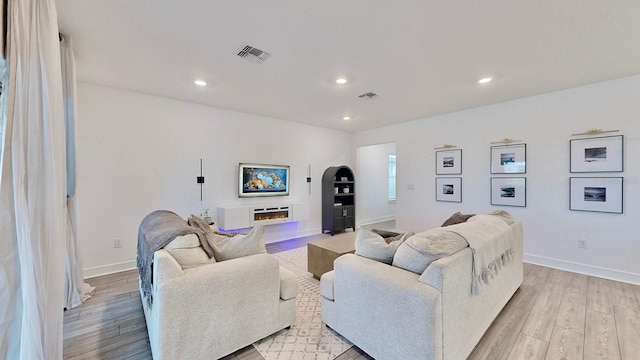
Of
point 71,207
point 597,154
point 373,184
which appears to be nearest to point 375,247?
point 71,207

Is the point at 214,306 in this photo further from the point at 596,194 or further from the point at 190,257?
the point at 596,194

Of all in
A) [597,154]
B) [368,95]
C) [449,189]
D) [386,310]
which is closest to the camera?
[386,310]

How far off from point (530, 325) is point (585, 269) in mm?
2137

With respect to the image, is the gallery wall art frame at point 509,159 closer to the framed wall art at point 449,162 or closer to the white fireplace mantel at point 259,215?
the framed wall art at point 449,162

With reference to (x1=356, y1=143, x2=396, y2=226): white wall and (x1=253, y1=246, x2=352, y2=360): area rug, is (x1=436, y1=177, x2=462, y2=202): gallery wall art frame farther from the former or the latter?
(x1=253, y1=246, x2=352, y2=360): area rug

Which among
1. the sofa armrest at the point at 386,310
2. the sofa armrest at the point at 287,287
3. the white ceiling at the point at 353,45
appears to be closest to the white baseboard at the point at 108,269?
the white ceiling at the point at 353,45

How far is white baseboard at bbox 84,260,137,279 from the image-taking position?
10.8 feet

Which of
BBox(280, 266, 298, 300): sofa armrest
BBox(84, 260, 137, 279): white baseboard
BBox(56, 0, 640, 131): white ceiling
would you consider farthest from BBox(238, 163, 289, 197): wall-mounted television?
BBox(280, 266, 298, 300): sofa armrest

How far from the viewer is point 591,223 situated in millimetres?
3379

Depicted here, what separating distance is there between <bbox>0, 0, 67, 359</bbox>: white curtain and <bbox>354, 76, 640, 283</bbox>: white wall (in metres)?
5.26

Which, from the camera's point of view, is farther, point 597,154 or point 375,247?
point 597,154

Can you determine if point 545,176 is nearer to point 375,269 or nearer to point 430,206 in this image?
point 430,206

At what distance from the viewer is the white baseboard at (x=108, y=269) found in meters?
3.30

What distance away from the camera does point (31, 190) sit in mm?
1335
